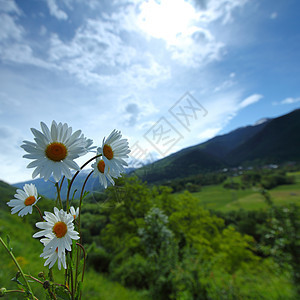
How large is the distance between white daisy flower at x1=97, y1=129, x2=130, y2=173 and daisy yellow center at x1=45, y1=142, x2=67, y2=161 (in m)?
0.12

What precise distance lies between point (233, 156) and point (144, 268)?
18155mm

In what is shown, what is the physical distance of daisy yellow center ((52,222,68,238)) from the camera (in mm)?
446

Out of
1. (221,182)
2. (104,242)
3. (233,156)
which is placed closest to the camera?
(104,242)

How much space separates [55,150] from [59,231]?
0.22 m

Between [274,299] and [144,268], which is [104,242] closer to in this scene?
[144,268]

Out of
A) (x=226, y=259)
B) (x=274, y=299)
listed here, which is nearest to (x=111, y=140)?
(x=274, y=299)

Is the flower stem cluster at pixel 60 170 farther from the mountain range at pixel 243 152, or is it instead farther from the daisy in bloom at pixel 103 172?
the mountain range at pixel 243 152

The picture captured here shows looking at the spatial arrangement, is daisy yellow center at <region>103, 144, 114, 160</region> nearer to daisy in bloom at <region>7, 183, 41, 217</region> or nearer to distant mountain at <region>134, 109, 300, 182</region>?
daisy in bloom at <region>7, 183, 41, 217</region>

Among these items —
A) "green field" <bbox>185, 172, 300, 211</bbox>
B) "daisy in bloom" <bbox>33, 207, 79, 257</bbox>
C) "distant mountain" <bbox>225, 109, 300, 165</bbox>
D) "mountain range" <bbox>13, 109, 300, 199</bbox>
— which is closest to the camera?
"daisy in bloom" <bbox>33, 207, 79, 257</bbox>

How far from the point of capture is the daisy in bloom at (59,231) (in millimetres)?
435

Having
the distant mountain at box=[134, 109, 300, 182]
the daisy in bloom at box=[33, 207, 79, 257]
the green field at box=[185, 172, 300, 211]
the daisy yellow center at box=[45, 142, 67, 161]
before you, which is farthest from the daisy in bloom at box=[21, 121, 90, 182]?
the green field at box=[185, 172, 300, 211]

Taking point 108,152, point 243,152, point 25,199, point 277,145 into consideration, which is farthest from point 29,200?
point 243,152

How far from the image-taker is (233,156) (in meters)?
19.5

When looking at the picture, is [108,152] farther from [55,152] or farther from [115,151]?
[55,152]
